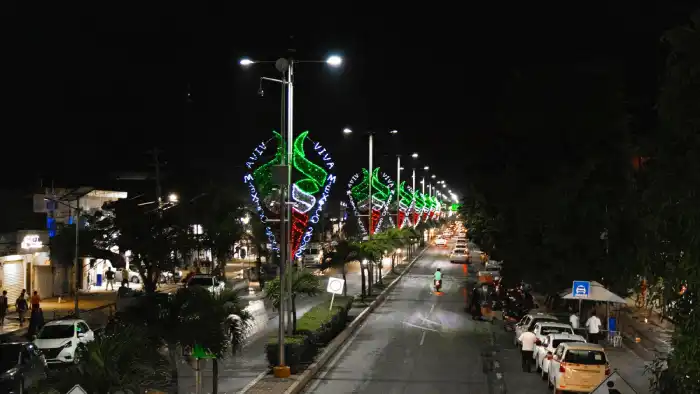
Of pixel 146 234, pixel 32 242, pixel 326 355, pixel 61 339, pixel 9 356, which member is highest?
pixel 146 234

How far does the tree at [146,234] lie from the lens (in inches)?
1499

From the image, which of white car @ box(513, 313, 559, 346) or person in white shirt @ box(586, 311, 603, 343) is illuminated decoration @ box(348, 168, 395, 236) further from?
person in white shirt @ box(586, 311, 603, 343)

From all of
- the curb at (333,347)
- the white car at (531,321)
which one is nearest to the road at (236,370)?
the curb at (333,347)

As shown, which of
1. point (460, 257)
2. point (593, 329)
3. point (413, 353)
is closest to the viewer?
point (413, 353)

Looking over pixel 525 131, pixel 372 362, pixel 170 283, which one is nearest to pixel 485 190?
pixel 525 131

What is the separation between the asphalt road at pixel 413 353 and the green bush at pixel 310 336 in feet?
2.37

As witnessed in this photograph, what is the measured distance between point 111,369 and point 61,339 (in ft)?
49.7

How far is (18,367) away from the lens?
1872cm

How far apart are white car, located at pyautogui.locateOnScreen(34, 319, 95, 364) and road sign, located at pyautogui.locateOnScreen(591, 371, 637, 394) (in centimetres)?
1807

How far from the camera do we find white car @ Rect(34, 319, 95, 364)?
2441 centimetres

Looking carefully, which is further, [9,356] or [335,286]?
[335,286]

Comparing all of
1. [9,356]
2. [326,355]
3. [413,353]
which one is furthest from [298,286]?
[9,356]

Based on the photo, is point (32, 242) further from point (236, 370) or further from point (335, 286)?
point (236, 370)

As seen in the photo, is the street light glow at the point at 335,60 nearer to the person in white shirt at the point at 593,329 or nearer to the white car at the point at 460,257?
the person in white shirt at the point at 593,329
